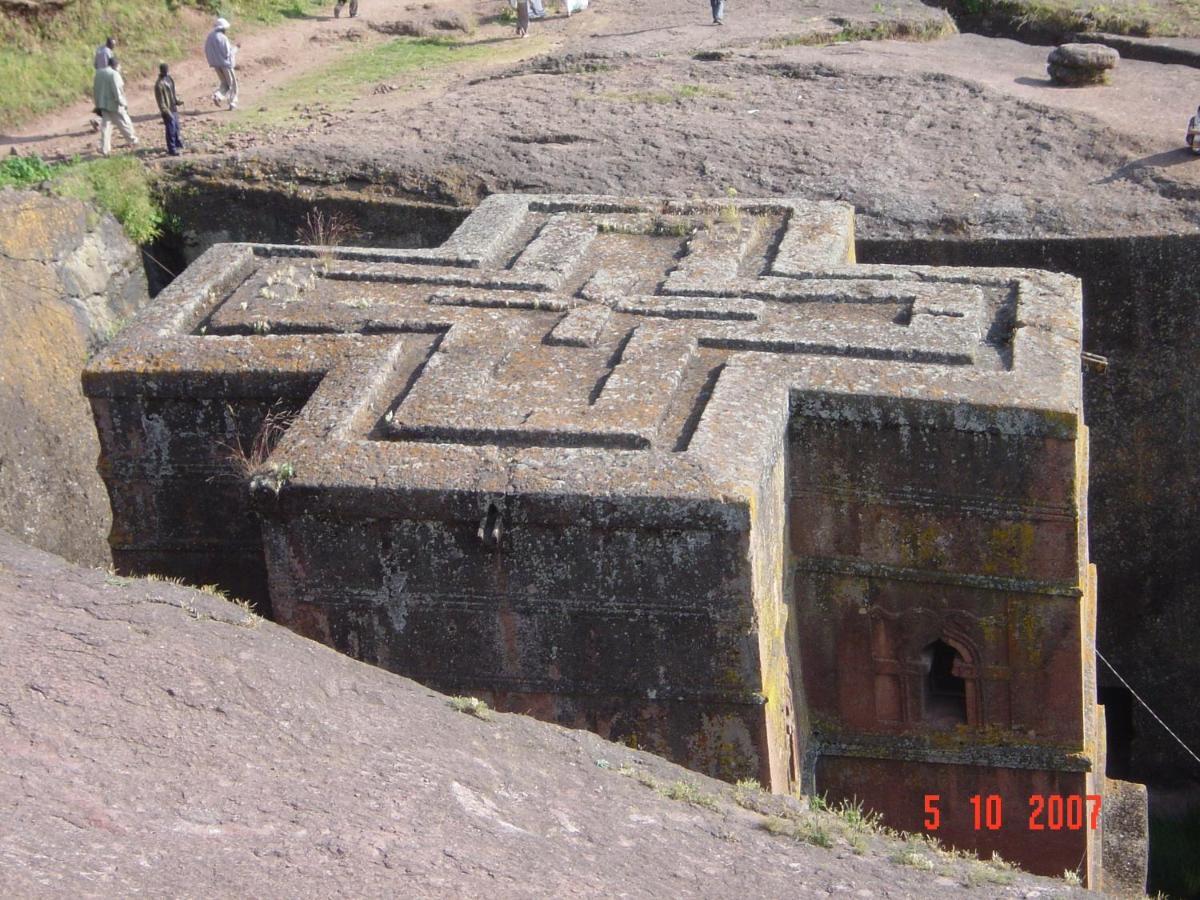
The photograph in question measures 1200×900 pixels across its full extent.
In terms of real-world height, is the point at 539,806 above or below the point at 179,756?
below

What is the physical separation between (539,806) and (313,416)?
8.19ft

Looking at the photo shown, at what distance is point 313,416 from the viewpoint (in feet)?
21.4

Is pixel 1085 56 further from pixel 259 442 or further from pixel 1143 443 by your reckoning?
pixel 259 442

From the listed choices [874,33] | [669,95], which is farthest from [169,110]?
[874,33]

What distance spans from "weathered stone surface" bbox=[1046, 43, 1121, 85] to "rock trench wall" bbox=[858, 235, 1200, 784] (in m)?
3.95

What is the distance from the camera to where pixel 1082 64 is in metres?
13.4

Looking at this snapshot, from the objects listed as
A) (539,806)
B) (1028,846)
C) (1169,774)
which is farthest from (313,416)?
(1169,774)

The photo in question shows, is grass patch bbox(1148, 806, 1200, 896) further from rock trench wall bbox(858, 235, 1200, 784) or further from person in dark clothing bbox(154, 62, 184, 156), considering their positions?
person in dark clothing bbox(154, 62, 184, 156)

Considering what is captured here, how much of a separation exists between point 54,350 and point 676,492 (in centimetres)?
670

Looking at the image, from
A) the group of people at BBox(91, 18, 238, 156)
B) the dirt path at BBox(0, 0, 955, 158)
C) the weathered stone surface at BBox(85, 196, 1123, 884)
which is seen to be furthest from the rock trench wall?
the group of people at BBox(91, 18, 238, 156)

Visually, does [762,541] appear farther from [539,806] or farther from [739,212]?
[739,212]

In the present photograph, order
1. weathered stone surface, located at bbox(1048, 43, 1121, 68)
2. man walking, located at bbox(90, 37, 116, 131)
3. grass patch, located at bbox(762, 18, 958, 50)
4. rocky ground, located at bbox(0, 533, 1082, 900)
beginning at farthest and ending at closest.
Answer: grass patch, located at bbox(762, 18, 958, 50) < man walking, located at bbox(90, 37, 116, 131) < weathered stone surface, located at bbox(1048, 43, 1121, 68) < rocky ground, located at bbox(0, 533, 1082, 900)

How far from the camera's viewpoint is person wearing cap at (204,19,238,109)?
49.7ft
